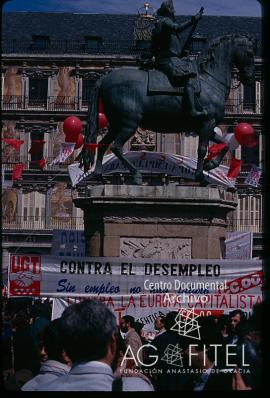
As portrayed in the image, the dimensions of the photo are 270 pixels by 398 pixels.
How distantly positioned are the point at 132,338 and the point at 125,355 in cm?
143

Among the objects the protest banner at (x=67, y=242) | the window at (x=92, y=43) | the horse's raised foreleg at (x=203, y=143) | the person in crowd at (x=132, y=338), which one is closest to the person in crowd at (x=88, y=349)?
the person in crowd at (x=132, y=338)

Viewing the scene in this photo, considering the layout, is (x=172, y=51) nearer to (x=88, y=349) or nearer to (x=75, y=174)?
(x=75, y=174)

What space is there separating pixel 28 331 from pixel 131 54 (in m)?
54.3

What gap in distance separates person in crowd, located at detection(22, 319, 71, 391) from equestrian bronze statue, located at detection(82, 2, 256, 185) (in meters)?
8.26

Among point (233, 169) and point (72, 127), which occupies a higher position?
point (72, 127)

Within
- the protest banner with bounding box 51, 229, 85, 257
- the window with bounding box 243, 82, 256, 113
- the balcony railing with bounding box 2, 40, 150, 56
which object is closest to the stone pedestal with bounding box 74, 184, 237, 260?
the protest banner with bounding box 51, 229, 85, 257

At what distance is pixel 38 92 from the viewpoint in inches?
2569

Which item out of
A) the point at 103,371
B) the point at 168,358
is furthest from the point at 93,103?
the point at 103,371

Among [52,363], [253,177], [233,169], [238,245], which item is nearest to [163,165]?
[238,245]

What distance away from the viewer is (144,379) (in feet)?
21.8

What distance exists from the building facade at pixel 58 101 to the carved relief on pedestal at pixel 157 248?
4492cm

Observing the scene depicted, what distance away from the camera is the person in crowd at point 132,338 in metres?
10.1

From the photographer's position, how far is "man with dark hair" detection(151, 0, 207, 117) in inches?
601

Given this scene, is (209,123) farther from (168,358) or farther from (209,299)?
(168,358)
